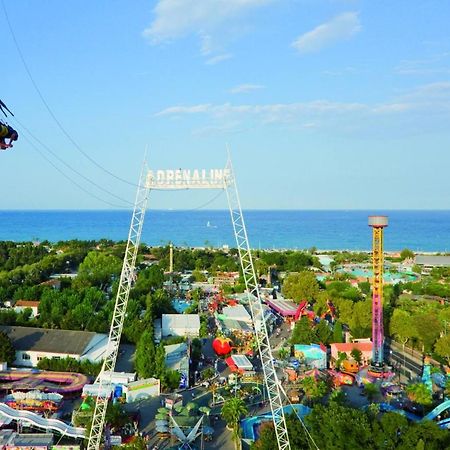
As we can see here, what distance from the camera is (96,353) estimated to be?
83.4 ft

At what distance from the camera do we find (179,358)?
82.0ft

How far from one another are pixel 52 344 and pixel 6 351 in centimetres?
230

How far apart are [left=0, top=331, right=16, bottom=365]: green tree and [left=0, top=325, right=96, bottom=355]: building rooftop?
0.89 m

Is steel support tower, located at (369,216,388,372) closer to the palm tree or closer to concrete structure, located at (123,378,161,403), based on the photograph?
the palm tree

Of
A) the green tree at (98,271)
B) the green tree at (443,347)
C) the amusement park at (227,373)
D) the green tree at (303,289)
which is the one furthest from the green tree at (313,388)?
the green tree at (98,271)

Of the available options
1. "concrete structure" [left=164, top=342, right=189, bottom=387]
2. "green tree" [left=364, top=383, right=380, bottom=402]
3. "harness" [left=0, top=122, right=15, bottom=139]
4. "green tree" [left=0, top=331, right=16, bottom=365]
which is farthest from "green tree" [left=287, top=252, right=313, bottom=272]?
"harness" [left=0, top=122, right=15, bottom=139]

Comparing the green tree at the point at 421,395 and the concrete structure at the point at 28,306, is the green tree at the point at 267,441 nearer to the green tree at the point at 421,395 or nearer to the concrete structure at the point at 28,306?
the green tree at the point at 421,395

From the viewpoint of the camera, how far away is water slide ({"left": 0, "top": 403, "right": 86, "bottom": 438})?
55.8 ft

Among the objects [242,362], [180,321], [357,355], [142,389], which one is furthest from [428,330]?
[142,389]

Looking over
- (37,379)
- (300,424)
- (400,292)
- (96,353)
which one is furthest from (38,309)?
(400,292)

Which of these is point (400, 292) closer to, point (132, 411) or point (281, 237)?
point (132, 411)

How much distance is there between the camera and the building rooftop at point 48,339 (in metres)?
25.3

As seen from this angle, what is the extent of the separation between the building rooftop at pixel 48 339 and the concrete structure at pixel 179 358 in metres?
4.26

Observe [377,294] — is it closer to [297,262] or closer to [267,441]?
[267,441]
